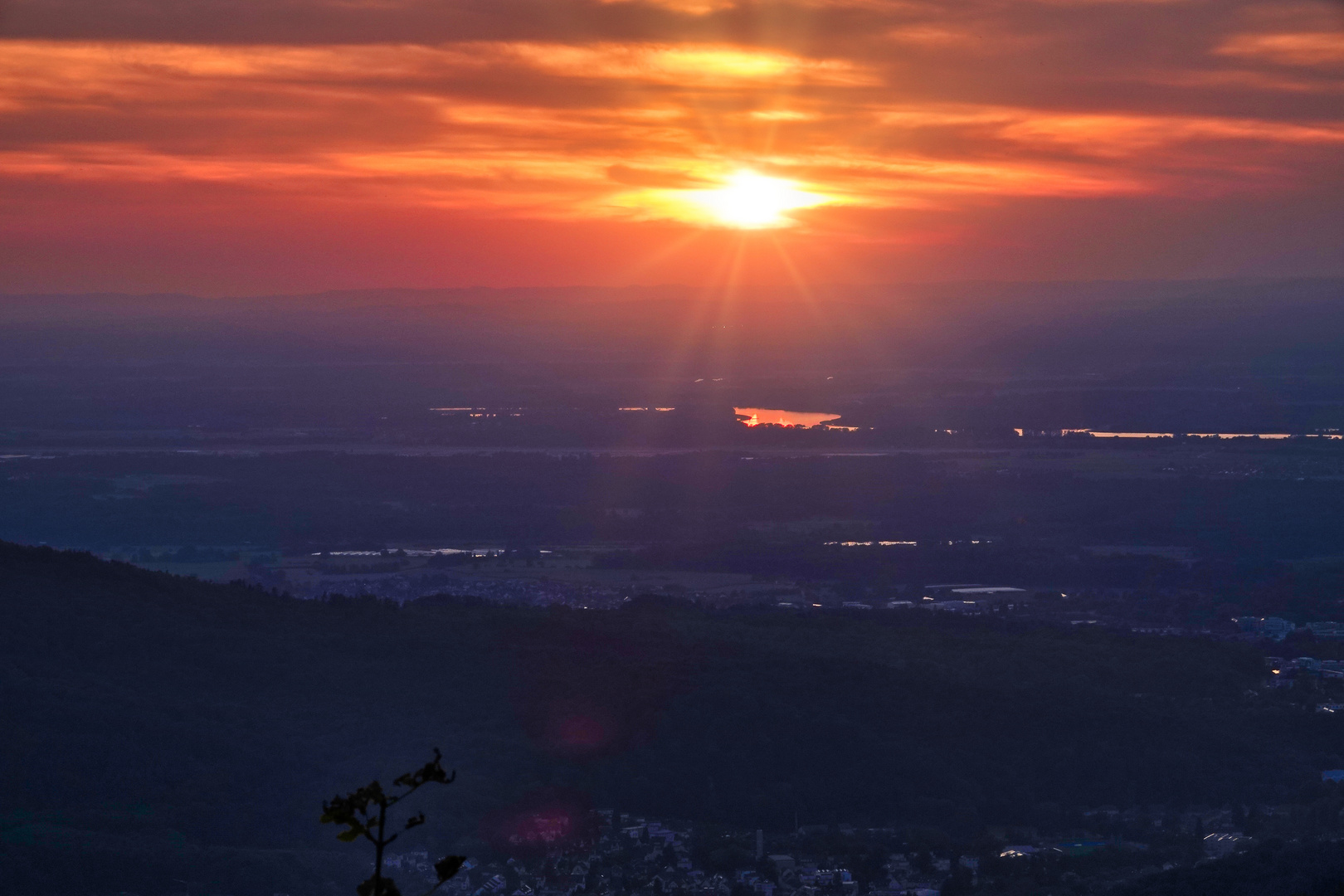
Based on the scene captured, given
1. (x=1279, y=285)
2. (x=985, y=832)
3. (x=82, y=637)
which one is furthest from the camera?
(x=1279, y=285)

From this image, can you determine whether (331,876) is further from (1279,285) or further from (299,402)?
(1279,285)

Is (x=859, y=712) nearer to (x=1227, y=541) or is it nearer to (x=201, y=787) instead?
(x=201, y=787)

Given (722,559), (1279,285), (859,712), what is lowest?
(859,712)

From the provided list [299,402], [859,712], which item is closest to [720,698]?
[859,712]

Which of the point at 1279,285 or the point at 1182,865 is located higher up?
the point at 1279,285

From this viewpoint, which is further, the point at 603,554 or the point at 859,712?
the point at 603,554

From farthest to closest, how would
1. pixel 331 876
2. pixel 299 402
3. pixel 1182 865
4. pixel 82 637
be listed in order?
pixel 299 402, pixel 82 637, pixel 1182 865, pixel 331 876
